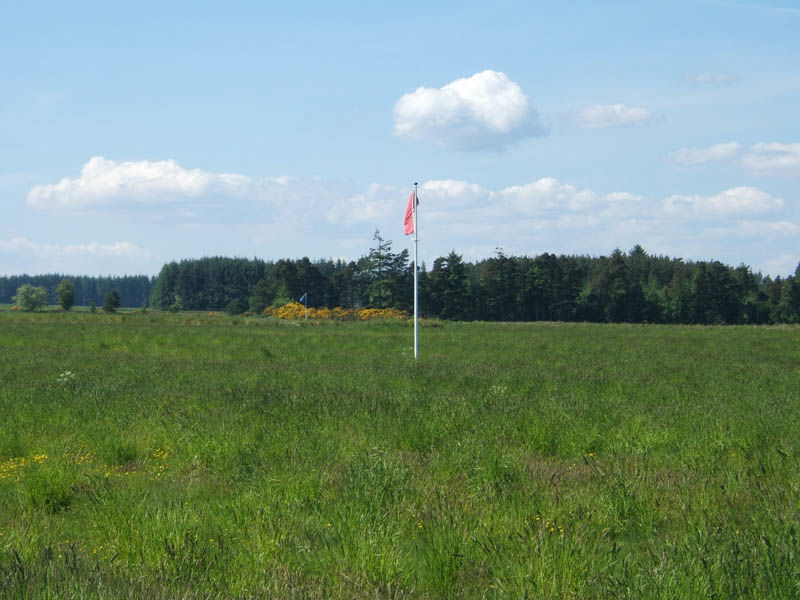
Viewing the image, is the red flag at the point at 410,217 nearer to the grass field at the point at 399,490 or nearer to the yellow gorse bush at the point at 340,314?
the grass field at the point at 399,490

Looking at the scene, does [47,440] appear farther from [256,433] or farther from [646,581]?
[646,581]

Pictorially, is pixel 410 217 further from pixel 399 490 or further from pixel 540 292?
pixel 540 292

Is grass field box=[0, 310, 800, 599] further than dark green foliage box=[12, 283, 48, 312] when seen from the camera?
No

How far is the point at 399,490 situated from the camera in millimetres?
5707

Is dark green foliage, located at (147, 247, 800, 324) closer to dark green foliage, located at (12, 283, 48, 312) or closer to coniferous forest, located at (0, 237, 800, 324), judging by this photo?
coniferous forest, located at (0, 237, 800, 324)

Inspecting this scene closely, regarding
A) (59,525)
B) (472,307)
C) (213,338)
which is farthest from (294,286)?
(59,525)

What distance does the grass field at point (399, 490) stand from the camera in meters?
3.96

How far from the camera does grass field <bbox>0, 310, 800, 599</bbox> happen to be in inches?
156

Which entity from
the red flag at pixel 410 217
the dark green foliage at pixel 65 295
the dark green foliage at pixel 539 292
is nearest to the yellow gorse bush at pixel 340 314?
the dark green foliage at pixel 539 292

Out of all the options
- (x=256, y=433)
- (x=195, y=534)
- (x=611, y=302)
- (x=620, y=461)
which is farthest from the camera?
(x=611, y=302)

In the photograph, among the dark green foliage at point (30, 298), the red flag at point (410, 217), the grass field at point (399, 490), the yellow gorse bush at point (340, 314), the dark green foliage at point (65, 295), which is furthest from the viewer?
the dark green foliage at point (65, 295)

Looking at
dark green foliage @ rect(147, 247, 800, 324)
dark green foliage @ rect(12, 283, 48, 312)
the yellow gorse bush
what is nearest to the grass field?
the yellow gorse bush

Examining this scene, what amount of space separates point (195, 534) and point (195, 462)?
8.85ft

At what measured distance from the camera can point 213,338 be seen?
30.3 m
